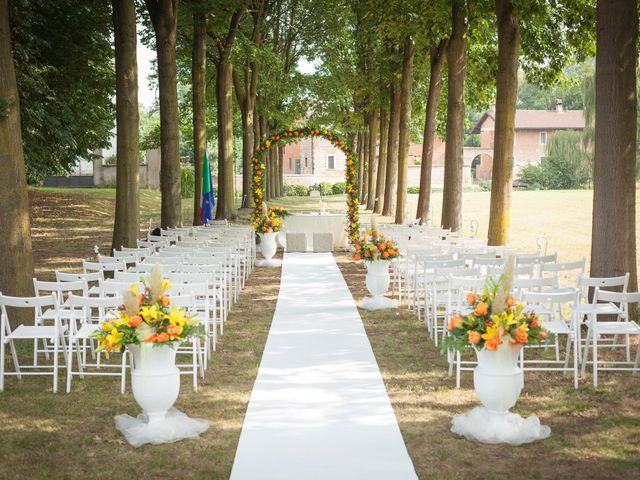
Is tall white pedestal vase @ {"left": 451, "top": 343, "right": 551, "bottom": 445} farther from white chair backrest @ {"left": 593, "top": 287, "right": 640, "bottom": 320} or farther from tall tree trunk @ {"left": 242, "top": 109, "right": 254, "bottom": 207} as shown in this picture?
tall tree trunk @ {"left": 242, "top": 109, "right": 254, "bottom": 207}

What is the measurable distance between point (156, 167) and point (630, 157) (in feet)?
145

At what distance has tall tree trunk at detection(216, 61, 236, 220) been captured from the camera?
95.5ft

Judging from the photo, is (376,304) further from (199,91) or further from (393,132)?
(393,132)

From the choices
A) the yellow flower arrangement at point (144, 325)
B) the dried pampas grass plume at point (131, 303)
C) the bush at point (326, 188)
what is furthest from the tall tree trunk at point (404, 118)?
the bush at point (326, 188)

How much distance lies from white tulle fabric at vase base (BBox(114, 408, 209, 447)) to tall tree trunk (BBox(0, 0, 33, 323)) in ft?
15.3

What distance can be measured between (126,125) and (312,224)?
9.26 m

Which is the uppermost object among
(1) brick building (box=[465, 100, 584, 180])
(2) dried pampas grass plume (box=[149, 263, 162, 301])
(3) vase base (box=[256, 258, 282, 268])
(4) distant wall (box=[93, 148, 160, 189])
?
(1) brick building (box=[465, 100, 584, 180])

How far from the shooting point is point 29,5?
21734 millimetres

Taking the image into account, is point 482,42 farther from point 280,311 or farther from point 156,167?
point 156,167

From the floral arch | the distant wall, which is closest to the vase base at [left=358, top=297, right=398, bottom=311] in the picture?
the floral arch

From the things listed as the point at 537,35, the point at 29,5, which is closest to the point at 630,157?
the point at 537,35

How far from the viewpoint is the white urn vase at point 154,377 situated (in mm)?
7031

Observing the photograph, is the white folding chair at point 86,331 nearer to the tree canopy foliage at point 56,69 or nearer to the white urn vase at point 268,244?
the white urn vase at point 268,244

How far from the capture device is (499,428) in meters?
6.94
